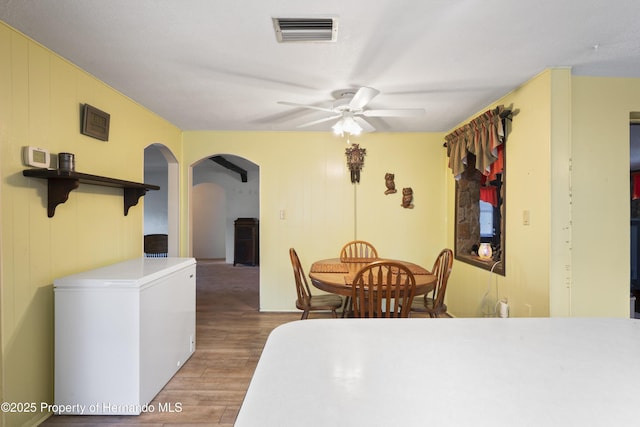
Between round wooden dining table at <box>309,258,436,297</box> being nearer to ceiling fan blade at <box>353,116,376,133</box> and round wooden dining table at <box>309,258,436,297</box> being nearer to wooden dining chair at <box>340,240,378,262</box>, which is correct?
wooden dining chair at <box>340,240,378,262</box>

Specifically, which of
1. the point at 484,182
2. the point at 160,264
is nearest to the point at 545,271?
the point at 484,182

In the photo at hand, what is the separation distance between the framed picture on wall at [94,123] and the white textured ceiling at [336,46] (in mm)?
275

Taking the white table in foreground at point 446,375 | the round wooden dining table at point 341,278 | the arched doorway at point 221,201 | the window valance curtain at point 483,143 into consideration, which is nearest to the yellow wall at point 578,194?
the window valance curtain at point 483,143

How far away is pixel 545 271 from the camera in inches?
86.2

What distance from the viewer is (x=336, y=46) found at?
1866 mm

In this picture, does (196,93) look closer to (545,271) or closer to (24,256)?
(24,256)

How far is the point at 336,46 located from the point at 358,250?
8.12 feet

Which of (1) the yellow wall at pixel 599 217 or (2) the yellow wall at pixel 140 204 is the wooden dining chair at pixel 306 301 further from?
(1) the yellow wall at pixel 599 217

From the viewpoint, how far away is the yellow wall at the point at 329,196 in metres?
3.86

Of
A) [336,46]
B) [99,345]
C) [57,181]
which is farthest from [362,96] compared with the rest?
[99,345]

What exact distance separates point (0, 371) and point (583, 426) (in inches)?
95.5

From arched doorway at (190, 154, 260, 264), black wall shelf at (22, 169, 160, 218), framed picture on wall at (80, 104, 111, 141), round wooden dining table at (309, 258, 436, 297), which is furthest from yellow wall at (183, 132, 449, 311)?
arched doorway at (190, 154, 260, 264)

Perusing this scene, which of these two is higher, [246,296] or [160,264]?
[160,264]

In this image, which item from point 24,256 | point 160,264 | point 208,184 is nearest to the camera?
point 24,256
